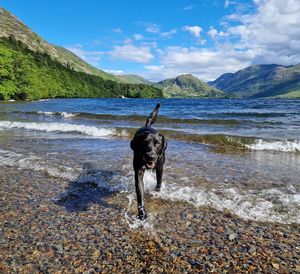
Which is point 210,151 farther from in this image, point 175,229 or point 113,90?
point 113,90

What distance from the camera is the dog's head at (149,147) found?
21.4 feet

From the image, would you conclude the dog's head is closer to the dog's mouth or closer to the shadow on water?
the dog's mouth

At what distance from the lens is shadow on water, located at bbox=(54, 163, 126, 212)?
7.05 metres

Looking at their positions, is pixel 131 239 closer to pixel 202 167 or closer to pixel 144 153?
pixel 144 153

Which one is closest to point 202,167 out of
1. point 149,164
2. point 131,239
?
point 149,164

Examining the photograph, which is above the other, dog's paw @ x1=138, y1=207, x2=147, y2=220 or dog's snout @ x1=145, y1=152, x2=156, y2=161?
dog's snout @ x1=145, y1=152, x2=156, y2=161

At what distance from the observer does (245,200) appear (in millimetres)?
7059

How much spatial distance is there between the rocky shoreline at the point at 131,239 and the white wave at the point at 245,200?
28 cm

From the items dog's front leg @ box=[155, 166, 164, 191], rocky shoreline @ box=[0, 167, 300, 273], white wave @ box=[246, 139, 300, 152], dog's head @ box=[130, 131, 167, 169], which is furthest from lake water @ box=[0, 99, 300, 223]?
dog's head @ box=[130, 131, 167, 169]

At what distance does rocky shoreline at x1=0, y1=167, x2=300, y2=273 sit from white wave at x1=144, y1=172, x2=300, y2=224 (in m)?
0.28

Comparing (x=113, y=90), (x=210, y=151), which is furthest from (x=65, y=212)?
(x=113, y=90)

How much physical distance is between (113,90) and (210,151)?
174 metres

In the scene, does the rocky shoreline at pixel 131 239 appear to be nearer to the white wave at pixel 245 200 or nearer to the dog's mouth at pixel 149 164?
the white wave at pixel 245 200

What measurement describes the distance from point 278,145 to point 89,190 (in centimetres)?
1004
